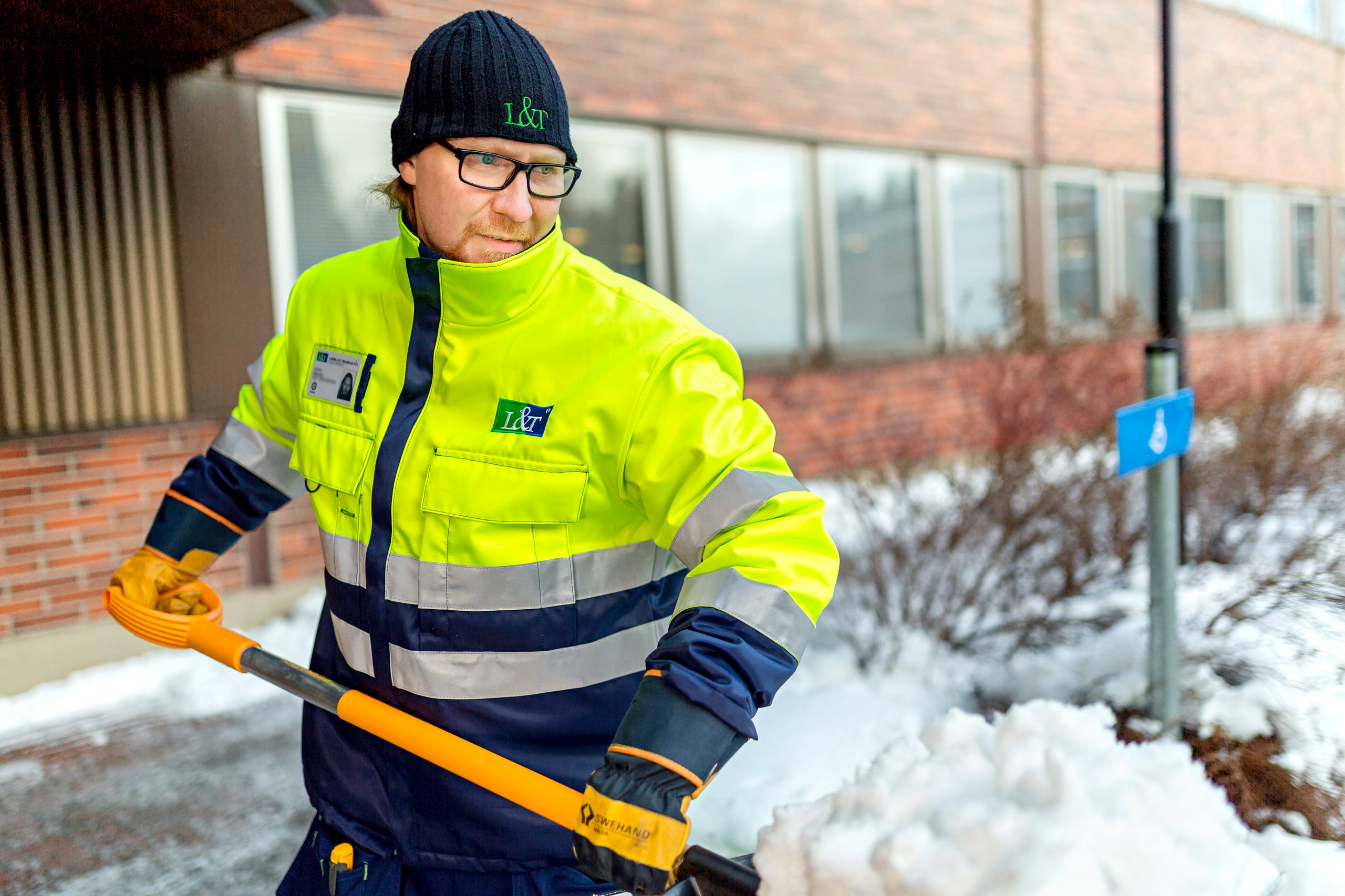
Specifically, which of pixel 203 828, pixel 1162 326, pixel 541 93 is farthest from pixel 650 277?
pixel 541 93

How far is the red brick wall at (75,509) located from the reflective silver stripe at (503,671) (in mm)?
3797

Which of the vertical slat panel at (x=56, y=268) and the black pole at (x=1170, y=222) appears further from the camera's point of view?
the vertical slat panel at (x=56, y=268)

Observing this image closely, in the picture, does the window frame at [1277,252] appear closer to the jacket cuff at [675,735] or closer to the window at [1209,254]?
the window at [1209,254]

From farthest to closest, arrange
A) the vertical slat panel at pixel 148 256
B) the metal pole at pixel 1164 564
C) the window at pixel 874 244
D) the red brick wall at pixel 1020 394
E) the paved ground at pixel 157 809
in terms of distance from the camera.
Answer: the window at pixel 874 244 < the red brick wall at pixel 1020 394 < the vertical slat panel at pixel 148 256 < the metal pole at pixel 1164 564 < the paved ground at pixel 157 809

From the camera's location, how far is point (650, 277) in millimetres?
7234

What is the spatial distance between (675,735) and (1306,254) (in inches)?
668

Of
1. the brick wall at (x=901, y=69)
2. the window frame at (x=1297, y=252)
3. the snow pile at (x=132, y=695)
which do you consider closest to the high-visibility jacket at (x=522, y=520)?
the snow pile at (x=132, y=695)

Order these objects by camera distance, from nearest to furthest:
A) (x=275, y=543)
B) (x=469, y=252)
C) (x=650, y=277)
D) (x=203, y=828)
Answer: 1. (x=469, y=252)
2. (x=203, y=828)
3. (x=275, y=543)
4. (x=650, y=277)

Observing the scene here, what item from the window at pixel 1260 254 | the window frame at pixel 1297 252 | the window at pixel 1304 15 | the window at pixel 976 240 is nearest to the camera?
the window at pixel 976 240

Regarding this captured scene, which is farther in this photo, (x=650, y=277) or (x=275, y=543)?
(x=650, y=277)

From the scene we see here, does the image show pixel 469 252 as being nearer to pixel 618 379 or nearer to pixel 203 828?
pixel 618 379

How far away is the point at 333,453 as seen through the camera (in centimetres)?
178

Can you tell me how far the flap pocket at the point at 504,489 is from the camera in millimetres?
1561

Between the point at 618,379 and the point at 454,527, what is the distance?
0.35 m
